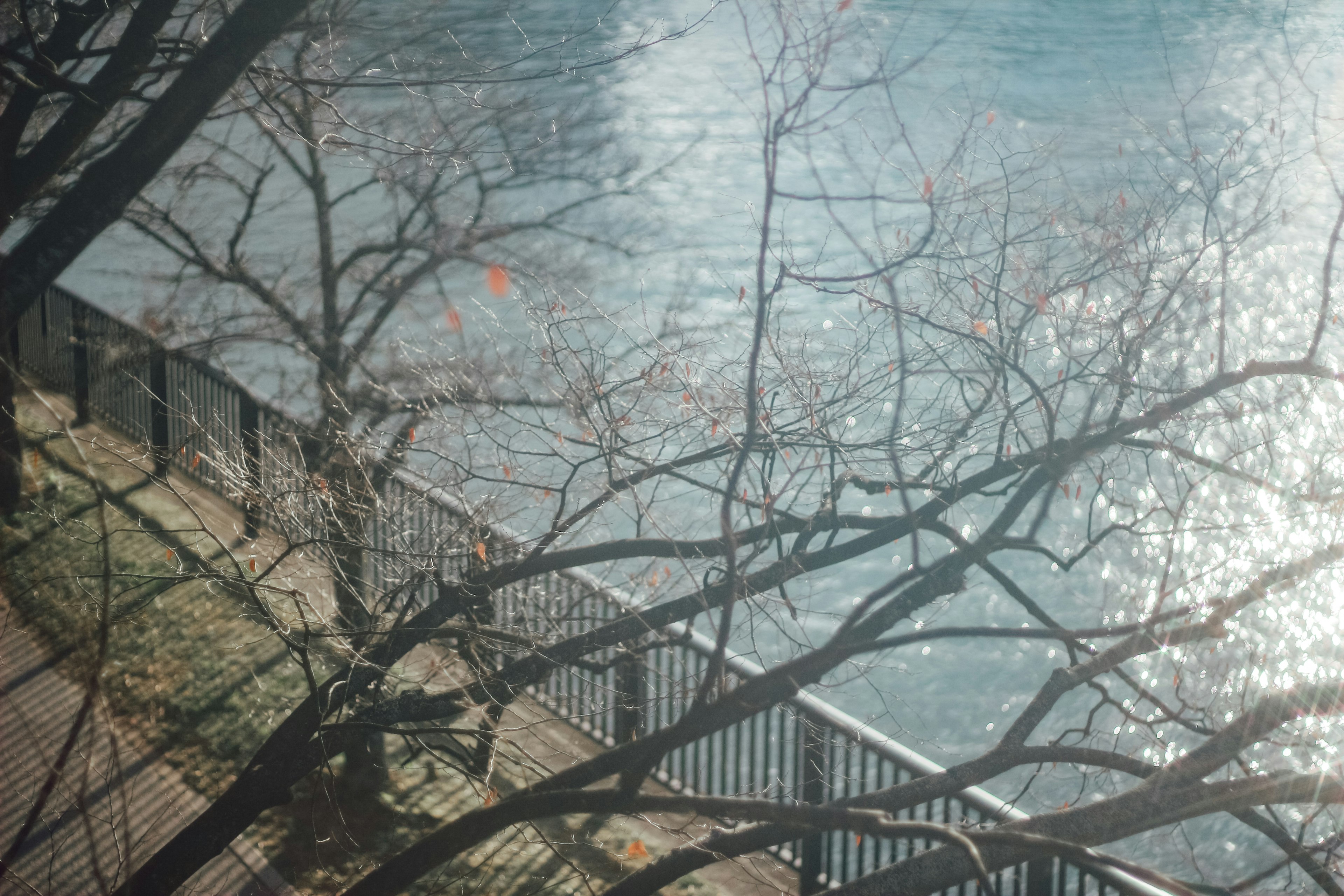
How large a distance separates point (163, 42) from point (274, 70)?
2.66 feet

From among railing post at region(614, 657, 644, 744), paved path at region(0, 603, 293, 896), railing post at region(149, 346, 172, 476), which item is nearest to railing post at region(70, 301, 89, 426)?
railing post at region(149, 346, 172, 476)

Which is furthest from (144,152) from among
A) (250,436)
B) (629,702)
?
(629,702)

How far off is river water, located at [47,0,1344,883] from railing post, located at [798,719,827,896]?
15.2 feet

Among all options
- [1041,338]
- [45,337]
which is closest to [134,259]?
[45,337]

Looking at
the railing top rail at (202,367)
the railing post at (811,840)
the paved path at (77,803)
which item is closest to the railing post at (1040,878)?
the railing post at (811,840)

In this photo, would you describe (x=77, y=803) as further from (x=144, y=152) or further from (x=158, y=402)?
(x=158, y=402)

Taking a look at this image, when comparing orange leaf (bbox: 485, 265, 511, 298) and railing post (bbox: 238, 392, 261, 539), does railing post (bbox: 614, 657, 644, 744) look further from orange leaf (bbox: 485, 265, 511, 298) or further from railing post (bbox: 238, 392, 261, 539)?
orange leaf (bbox: 485, 265, 511, 298)

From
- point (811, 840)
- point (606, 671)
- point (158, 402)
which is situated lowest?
A: point (811, 840)

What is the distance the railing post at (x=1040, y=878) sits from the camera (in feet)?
18.1

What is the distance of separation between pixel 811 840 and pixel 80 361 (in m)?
11.2

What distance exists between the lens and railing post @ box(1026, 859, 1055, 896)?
551 cm

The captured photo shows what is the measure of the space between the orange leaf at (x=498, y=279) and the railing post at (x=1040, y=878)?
20.5 ft

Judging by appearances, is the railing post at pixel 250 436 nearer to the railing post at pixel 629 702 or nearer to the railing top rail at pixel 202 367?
the railing top rail at pixel 202 367

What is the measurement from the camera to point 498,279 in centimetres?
1028
